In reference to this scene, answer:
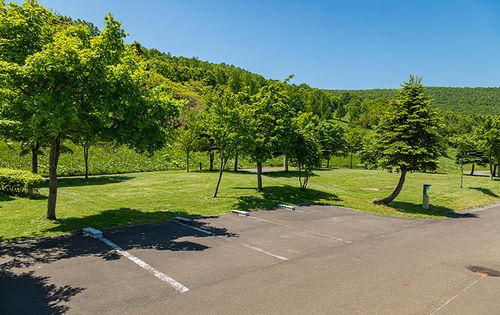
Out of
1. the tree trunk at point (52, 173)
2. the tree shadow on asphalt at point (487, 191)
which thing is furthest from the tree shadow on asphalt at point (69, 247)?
the tree shadow on asphalt at point (487, 191)

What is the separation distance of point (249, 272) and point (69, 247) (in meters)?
6.05

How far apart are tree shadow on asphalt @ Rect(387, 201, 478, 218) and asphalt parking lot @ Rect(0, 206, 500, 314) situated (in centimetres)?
722

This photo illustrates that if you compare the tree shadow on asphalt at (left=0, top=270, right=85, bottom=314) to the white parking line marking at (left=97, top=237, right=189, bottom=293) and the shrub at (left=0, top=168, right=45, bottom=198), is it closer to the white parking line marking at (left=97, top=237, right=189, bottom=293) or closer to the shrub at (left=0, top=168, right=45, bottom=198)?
the white parking line marking at (left=97, top=237, right=189, bottom=293)

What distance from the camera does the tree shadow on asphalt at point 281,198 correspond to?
19.4 meters

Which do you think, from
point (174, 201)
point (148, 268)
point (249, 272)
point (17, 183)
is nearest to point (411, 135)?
point (174, 201)

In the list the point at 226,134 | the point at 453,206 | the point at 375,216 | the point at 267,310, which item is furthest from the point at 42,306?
the point at 453,206

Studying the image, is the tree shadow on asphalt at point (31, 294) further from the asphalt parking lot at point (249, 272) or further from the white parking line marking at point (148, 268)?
the white parking line marking at point (148, 268)

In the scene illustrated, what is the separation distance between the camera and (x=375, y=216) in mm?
18438

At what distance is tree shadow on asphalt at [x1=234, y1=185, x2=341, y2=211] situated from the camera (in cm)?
1939

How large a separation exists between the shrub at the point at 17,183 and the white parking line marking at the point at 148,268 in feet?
34.8

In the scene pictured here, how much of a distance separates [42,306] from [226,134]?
14041 millimetres

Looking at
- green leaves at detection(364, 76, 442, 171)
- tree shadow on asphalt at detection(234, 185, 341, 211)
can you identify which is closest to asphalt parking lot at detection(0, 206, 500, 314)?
tree shadow on asphalt at detection(234, 185, 341, 211)

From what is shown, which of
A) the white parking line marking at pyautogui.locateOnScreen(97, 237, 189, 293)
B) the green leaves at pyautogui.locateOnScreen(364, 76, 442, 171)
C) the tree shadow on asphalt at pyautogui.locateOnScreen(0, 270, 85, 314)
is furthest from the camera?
the green leaves at pyautogui.locateOnScreen(364, 76, 442, 171)

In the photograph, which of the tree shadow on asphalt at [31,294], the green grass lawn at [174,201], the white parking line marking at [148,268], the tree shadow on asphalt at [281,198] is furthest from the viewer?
the tree shadow on asphalt at [281,198]
